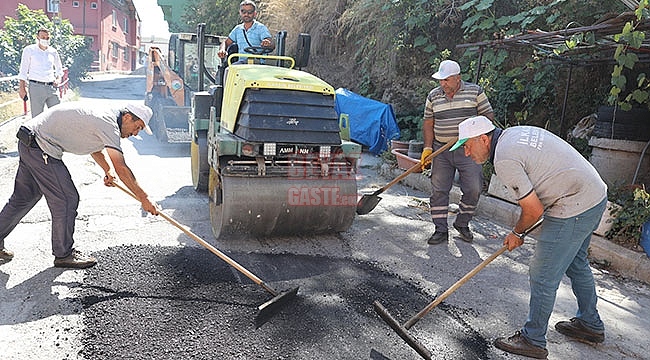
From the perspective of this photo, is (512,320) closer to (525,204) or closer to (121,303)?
(525,204)

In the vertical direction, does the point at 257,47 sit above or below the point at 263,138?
above

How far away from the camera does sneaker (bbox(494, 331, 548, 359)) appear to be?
118 inches

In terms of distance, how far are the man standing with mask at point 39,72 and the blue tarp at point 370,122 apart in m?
5.18

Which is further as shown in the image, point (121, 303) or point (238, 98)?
point (238, 98)

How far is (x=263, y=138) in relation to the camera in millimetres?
4363

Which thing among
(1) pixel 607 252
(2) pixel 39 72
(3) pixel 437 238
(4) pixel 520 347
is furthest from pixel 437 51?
(4) pixel 520 347

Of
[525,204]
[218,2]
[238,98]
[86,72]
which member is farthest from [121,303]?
[86,72]

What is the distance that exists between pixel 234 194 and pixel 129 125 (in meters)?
1.06

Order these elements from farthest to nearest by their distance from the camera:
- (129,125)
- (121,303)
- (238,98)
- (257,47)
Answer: (257,47) → (238,98) → (129,125) → (121,303)

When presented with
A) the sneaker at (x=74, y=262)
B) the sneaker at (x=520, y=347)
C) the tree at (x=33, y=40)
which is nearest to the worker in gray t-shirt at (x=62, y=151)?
the sneaker at (x=74, y=262)

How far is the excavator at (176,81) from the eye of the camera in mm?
9648

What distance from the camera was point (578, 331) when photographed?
327 cm

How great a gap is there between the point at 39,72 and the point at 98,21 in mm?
25628

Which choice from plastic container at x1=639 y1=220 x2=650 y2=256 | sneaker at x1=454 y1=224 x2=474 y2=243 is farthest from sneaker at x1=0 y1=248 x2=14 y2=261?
plastic container at x1=639 y1=220 x2=650 y2=256
